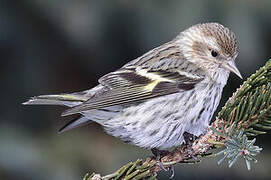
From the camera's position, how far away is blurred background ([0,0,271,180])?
469 centimetres

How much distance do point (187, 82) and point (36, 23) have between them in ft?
5.86

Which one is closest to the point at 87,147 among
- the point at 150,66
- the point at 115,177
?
the point at 150,66

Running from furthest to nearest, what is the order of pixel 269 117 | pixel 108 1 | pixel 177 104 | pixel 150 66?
1. pixel 108 1
2. pixel 150 66
3. pixel 177 104
4. pixel 269 117

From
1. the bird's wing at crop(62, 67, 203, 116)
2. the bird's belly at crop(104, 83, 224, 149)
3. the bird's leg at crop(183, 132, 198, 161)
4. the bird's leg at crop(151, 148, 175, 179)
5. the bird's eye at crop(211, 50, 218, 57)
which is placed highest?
the bird's eye at crop(211, 50, 218, 57)

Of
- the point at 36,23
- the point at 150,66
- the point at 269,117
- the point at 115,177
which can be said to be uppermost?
the point at 36,23

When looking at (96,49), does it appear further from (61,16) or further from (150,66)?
(150,66)

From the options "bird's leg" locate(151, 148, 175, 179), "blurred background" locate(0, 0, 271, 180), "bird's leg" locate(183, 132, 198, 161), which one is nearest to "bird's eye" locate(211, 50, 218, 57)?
"bird's leg" locate(183, 132, 198, 161)

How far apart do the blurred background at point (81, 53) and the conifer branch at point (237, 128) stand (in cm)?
177

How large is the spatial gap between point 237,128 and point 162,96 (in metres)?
0.68

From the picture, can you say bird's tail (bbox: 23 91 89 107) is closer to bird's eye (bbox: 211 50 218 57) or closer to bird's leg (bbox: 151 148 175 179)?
bird's leg (bbox: 151 148 175 179)

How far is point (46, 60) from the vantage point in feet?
16.5

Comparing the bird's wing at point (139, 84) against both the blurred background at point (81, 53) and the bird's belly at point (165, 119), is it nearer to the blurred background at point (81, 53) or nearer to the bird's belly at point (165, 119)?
the bird's belly at point (165, 119)

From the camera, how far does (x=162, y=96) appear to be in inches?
136

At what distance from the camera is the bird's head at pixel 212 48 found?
3512mm
